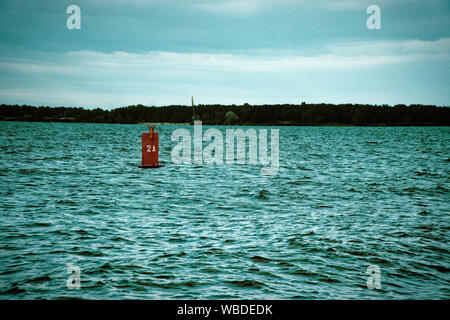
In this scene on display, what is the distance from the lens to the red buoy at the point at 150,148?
31.5 meters

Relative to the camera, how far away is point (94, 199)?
2069 centimetres

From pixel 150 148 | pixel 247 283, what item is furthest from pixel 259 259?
pixel 150 148

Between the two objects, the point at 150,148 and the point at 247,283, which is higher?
the point at 150,148

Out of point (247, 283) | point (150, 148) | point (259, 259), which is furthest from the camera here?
point (150, 148)

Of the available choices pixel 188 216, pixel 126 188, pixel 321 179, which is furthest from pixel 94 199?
pixel 321 179

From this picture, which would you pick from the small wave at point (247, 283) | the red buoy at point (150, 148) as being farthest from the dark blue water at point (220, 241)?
the red buoy at point (150, 148)

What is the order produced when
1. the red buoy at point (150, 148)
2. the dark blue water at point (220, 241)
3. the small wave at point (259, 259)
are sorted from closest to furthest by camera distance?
1. the dark blue water at point (220, 241)
2. the small wave at point (259, 259)
3. the red buoy at point (150, 148)

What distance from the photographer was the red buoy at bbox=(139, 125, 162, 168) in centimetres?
3150

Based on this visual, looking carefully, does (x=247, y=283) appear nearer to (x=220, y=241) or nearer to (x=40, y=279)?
(x=220, y=241)

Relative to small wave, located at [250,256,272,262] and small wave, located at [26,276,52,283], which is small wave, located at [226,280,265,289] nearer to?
small wave, located at [250,256,272,262]

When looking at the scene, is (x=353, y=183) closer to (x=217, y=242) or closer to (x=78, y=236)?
(x=217, y=242)

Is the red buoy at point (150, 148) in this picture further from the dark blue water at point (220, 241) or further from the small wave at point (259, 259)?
the small wave at point (259, 259)

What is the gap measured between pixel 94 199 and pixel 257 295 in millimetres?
13282

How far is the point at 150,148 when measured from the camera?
34.0 meters
